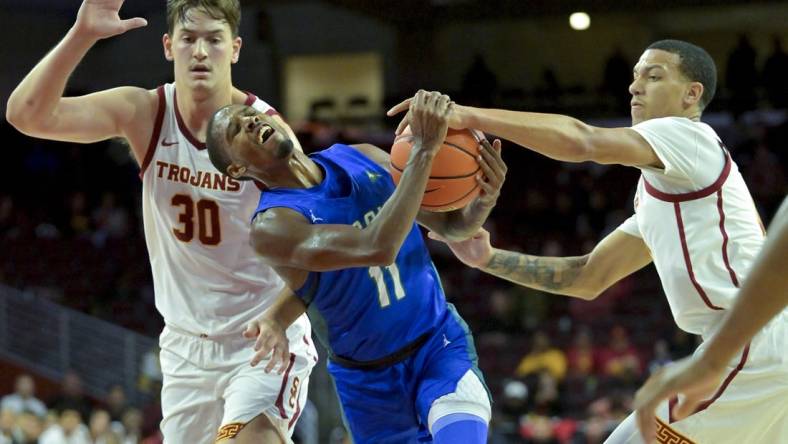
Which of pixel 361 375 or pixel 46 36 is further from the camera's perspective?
pixel 46 36

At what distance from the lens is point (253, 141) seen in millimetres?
4453

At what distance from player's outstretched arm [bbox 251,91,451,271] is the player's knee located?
651 millimetres

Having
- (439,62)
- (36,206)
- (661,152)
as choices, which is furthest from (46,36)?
(661,152)

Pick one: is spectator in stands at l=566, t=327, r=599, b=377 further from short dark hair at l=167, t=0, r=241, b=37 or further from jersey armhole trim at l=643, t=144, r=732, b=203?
short dark hair at l=167, t=0, r=241, b=37

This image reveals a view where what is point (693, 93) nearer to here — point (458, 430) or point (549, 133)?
point (549, 133)

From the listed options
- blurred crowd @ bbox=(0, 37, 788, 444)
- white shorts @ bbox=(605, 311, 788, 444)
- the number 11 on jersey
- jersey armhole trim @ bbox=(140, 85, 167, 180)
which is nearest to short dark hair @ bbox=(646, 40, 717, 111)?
white shorts @ bbox=(605, 311, 788, 444)

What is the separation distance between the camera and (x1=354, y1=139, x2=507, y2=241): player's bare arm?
14.8ft

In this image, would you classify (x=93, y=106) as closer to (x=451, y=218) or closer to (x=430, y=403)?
(x=451, y=218)

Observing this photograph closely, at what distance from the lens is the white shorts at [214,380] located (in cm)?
485

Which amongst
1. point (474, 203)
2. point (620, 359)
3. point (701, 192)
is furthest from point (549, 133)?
point (620, 359)

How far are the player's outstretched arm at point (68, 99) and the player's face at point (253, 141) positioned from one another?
708mm

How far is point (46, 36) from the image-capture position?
21797 mm

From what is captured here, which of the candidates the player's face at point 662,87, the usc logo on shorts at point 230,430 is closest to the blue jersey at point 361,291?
the usc logo on shorts at point 230,430

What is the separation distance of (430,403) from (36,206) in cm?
1751
